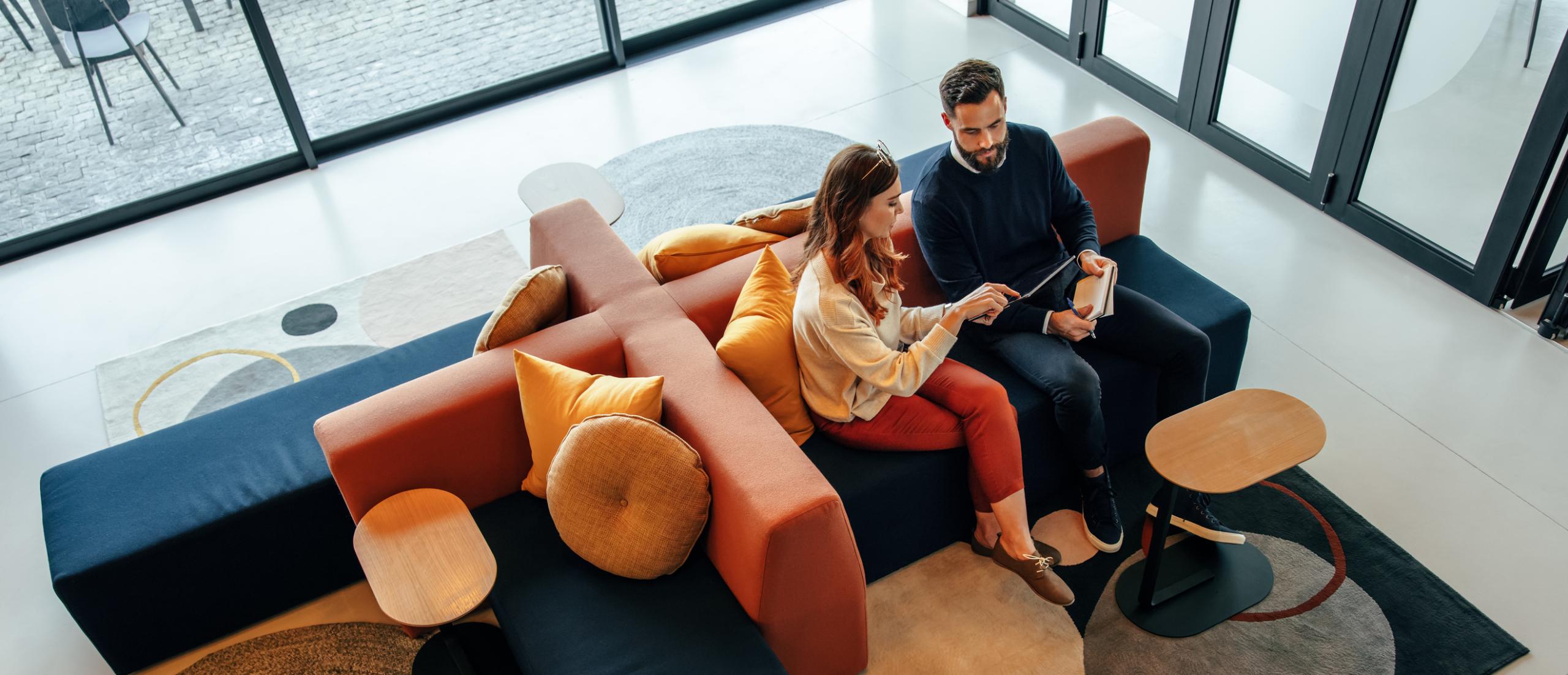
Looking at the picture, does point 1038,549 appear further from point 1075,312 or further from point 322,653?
point 322,653

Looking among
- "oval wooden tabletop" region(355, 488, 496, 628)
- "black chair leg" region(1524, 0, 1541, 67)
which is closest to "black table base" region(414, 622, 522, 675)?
"oval wooden tabletop" region(355, 488, 496, 628)

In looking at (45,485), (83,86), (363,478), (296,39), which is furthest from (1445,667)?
(83,86)

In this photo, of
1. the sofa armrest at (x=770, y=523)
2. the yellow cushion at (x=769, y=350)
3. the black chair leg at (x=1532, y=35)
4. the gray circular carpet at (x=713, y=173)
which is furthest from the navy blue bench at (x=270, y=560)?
the black chair leg at (x=1532, y=35)

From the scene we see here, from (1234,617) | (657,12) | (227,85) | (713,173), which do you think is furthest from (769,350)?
(657,12)

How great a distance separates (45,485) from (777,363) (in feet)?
6.53

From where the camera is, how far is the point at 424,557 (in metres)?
2.49

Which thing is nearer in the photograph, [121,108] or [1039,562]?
[1039,562]

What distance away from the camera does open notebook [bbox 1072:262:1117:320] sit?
9.56ft

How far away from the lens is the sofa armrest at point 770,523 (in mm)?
2346

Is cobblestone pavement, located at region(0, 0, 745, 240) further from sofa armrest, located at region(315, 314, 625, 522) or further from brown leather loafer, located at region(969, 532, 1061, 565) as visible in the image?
brown leather loafer, located at region(969, 532, 1061, 565)

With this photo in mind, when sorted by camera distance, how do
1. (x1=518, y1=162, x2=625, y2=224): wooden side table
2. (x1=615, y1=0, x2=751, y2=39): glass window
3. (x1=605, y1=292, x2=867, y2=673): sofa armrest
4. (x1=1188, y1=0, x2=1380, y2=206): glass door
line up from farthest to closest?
(x1=615, y1=0, x2=751, y2=39): glass window, (x1=1188, y1=0, x2=1380, y2=206): glass door, (x1=518, y1=162, x2=625, y2=224): wooden side table, (x1=605, y1=292, x2=867, y2=673): sofa armrest

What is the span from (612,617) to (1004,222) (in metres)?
1.47

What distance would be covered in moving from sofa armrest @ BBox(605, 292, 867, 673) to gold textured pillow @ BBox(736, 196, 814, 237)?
61 centimetres

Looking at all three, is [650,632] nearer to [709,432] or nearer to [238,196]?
[709,432]
